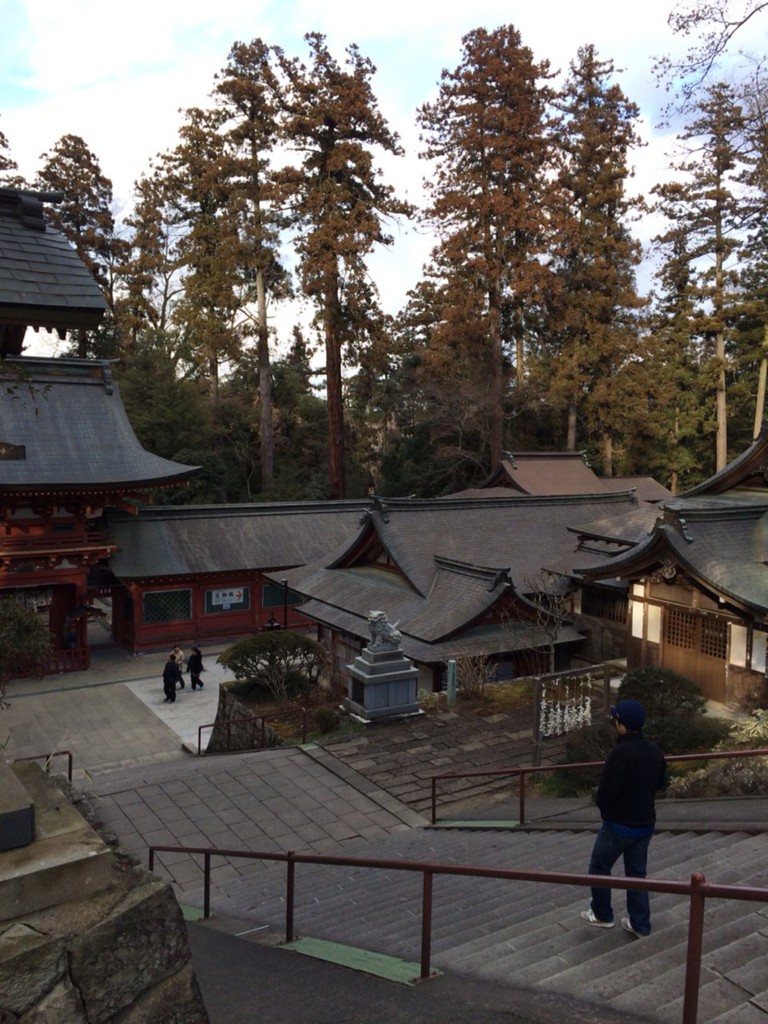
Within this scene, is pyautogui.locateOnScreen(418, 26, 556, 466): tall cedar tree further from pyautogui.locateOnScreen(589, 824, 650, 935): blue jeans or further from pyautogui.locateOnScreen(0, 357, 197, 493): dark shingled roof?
pyautogui.locateOnScreen(589, 824, 650, 935): blue jeans

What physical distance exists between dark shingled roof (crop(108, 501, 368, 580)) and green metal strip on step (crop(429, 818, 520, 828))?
46.8 ft

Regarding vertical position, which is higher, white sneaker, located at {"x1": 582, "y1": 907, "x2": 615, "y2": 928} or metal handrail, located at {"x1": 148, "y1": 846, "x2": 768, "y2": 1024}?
metal handrail, located at {"x1": 148, "y1": 846, "x2": 768, "y2": 1024}

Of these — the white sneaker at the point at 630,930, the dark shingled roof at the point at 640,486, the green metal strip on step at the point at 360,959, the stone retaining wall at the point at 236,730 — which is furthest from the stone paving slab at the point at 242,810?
the dark shingled roof at the point at 640,486

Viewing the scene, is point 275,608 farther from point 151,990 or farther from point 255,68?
point 255,68

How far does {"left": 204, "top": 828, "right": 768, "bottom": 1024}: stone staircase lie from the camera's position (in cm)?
386

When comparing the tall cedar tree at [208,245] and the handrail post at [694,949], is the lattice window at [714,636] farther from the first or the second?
the tall cedar tree at [208,245]

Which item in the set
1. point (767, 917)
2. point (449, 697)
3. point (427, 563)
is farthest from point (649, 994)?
point (427, 563)

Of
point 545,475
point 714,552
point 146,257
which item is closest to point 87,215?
point 146,257

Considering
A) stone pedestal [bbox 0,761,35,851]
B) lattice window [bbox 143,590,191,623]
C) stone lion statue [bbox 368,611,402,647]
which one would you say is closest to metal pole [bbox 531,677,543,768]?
stone lion statue [bbox 368,611,402,647]

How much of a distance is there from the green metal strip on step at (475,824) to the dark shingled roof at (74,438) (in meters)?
14.4

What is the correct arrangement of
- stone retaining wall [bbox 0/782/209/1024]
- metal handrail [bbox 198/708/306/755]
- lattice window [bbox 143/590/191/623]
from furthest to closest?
1. lattice window [bbox 143/590/191/623]
2. metal handrail [bbox 198/708/306/755]
3. stone retaining wall [bbox 0/782/209/1024]

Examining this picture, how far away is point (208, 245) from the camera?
114 feet

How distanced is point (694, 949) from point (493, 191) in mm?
33102

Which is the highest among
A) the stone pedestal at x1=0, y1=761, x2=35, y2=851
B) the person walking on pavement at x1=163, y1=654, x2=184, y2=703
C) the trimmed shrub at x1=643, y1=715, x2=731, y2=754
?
the stone pedestal at x1=0, y1=761, x2=35, y2=851
